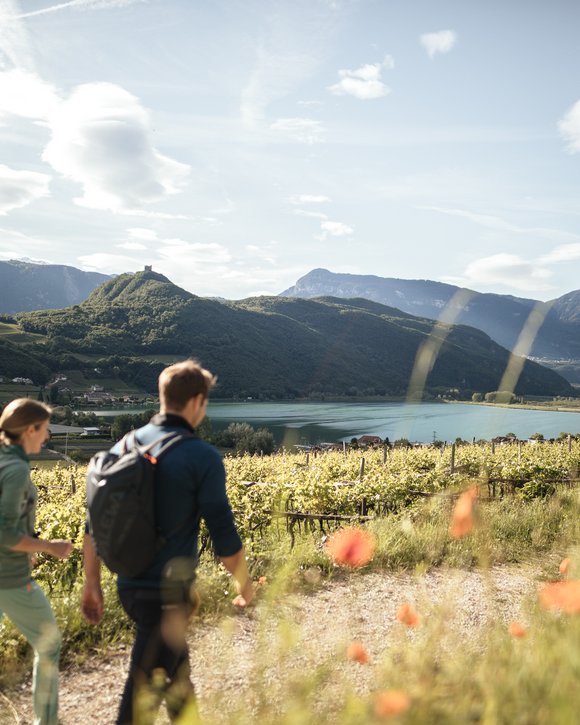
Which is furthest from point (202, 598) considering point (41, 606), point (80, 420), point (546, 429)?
point (546, 429)

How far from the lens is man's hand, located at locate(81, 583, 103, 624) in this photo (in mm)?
2410

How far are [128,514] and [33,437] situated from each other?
2.70 feet

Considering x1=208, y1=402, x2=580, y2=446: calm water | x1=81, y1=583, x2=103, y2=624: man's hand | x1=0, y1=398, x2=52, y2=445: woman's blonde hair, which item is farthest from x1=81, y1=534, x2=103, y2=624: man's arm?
x1=208, y1=402, x2=580, y2=446: calm water

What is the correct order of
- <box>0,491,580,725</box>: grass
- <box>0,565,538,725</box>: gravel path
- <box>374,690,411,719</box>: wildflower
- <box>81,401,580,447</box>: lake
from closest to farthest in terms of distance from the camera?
<box>374,690,411,719</box>: wildflower < <box>0,491,580,725</box>: grass < <box>0,565,538,725</box>: gravel path < <box>81,401,580,447</box>: lake

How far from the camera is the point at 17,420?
244 centimetres

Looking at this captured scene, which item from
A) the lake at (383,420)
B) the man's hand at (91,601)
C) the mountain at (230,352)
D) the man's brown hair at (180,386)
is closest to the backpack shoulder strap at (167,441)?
the man's brown hair at (180,386)

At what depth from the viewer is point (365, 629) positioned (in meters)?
4.08

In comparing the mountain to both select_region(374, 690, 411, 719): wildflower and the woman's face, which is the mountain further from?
select_region(374, 690, 411, 719): wildflower

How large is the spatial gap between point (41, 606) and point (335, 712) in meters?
1.53

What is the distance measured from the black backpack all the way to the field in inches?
18.5

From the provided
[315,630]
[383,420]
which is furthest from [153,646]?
[383,420]

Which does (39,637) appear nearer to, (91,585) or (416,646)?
(91,585)

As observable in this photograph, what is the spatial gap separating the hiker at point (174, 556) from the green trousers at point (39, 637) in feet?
1.90

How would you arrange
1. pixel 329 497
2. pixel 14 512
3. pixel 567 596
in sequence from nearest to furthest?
pixel 567 596, pixel 14 512, pixel 329 497
